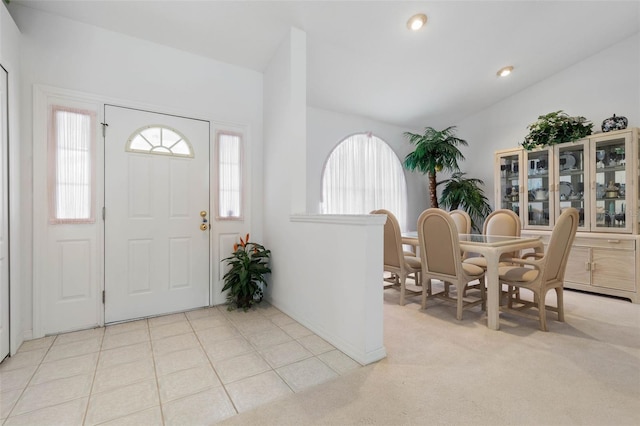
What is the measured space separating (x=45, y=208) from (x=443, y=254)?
11.5ft

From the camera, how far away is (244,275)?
284cm

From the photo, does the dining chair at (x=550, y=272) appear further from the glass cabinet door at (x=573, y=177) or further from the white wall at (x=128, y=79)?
the white wall at (x=128, y=79)

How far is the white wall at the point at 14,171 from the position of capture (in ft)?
6.57

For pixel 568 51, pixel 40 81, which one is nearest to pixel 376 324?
Answer: pixel 40 81

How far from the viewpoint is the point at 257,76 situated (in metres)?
3.35

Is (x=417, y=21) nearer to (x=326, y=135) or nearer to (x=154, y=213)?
(x=326, y=135)

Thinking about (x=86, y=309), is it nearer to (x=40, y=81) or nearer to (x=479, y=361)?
(x=40, y=81)

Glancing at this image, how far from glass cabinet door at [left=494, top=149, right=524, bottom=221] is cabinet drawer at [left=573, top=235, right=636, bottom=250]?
826mm

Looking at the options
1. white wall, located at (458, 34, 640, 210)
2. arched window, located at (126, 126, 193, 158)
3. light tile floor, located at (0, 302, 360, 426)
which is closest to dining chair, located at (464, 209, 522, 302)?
white wall, located at (458, 34, 640, 210)

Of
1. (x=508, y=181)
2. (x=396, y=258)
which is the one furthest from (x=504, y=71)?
(x=396, y=258)

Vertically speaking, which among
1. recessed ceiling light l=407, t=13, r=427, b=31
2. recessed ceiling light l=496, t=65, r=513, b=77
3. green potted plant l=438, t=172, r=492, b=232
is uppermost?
recessed ceiling light l=496, t=65, r=513, b=77

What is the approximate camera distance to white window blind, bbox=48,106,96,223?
236 centimetres

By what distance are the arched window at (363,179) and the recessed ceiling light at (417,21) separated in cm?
197

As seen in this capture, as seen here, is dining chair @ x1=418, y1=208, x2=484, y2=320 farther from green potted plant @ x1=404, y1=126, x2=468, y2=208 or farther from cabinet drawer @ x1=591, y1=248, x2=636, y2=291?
green potted plant @ x1=404, y1=126, x2=468, y2=208
